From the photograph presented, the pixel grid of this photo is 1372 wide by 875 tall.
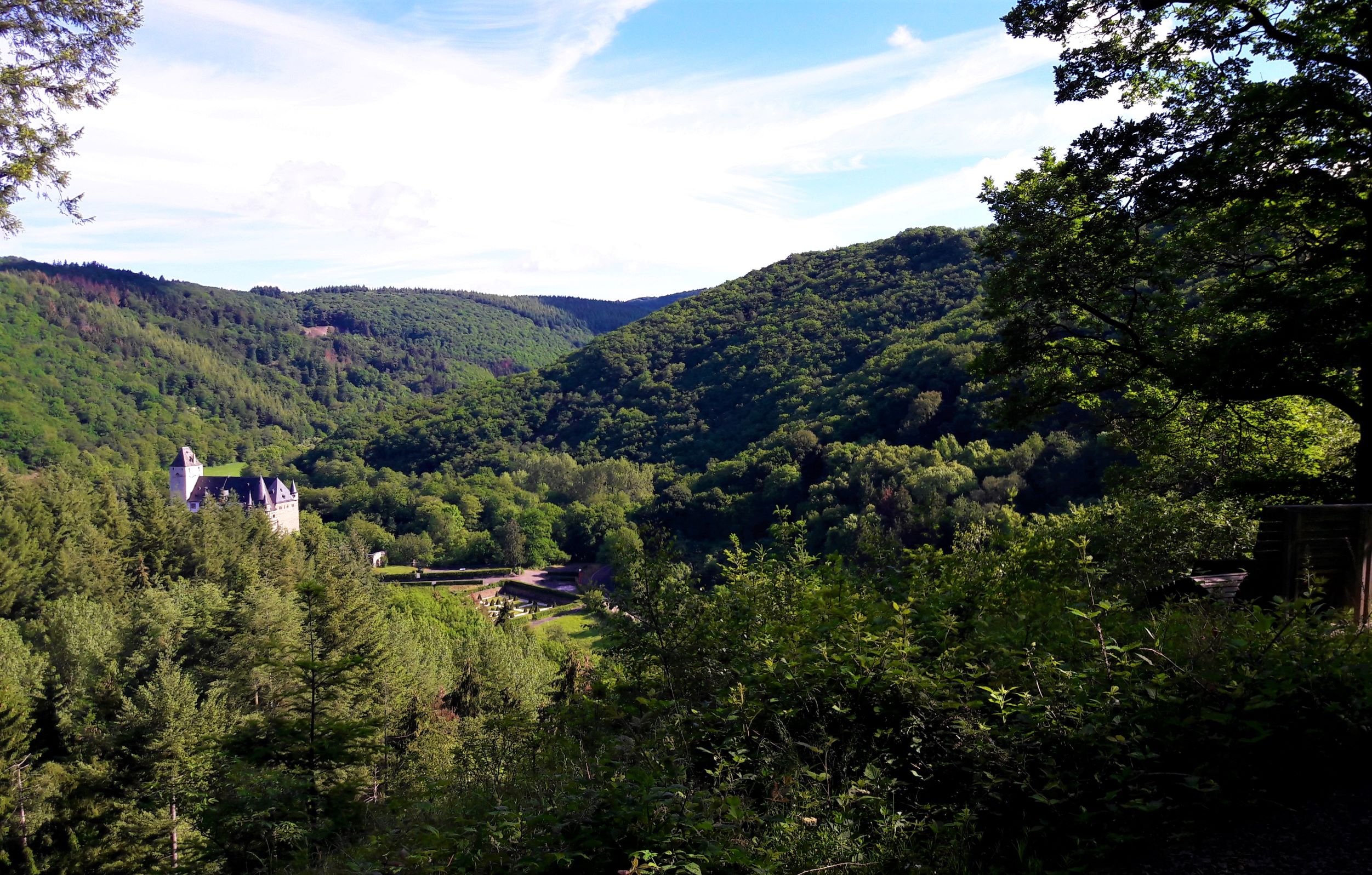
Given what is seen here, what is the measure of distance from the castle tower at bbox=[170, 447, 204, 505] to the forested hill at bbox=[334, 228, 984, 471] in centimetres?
2676

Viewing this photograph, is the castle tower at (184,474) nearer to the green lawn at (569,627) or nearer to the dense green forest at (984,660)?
the green lawn at (569,627)

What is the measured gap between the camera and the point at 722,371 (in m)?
89.3

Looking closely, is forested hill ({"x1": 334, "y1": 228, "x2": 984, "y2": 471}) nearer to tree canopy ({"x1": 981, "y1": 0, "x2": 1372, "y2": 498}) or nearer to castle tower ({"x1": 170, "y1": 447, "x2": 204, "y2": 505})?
castle tower ({"x1": 170, "y1": 447, "x2": 204, "y2": 505})

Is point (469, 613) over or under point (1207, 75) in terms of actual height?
under

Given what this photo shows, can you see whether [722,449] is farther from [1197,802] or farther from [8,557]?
[1197,802]

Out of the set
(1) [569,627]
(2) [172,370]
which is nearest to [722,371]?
(1) [569,627]

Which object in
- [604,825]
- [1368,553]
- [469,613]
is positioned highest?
[1368,553]

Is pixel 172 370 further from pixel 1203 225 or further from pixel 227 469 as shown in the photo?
pixel 1203 225

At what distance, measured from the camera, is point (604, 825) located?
3.29 meters

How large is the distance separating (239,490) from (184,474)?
9.99 m

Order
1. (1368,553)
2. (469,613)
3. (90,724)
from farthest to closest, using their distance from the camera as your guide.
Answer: (469,613) → (90,724) → (1368,553)

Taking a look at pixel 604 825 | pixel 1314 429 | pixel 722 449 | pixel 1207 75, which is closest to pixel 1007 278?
pixel 1207 75

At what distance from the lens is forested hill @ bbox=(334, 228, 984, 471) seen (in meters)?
73.6

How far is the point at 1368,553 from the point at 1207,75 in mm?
5215
